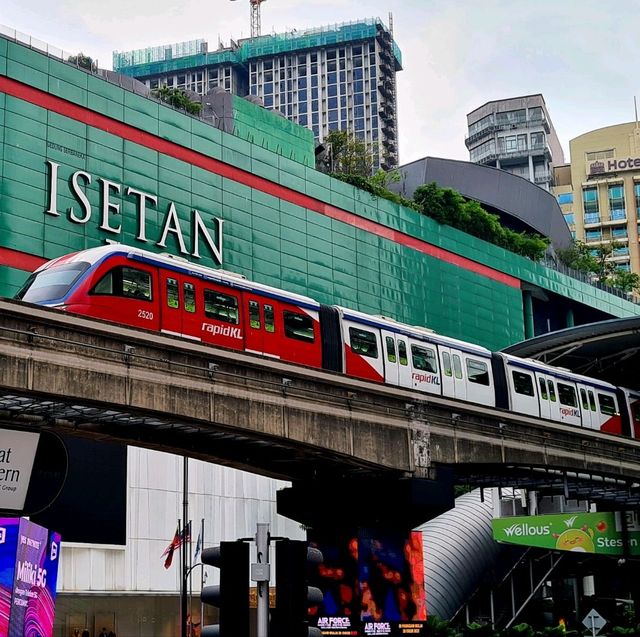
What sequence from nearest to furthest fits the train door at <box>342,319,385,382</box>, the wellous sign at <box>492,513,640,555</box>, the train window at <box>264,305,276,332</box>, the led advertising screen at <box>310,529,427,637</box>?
the led advertising screen at <box>310,529,427,637</box> → the train window at <box>264,305,276,332</box> → the train door at <box>342,319,385,382</box> → the wellous sign at <box>492,513,640,555</box>

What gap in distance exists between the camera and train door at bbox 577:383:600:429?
47.3 meters

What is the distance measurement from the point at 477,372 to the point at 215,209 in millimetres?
24841

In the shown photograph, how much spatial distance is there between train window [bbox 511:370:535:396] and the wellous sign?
26.2 feet

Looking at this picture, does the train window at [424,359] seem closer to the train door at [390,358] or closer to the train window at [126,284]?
the train door at [390,358]

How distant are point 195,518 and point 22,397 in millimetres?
37549

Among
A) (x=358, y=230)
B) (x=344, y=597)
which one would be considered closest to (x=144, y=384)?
(x=344, y=597)

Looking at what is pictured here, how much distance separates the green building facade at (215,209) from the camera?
52594 millimetres

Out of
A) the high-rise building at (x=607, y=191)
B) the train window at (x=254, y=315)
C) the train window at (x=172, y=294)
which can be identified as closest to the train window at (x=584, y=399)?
the train window at (x=254, y=315)

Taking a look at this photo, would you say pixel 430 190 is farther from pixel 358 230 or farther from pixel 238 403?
pixel 238 403

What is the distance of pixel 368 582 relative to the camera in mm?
33188

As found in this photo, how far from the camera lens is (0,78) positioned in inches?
2028

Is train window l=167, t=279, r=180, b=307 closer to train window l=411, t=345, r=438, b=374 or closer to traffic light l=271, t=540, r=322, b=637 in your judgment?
train window l=411, t=345, r=438, b=374

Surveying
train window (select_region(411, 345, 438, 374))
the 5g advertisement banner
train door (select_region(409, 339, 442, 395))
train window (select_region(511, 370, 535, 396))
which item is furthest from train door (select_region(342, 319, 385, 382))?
the 5g advertisement banner

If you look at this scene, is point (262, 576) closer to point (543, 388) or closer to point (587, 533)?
point (543, 388)
